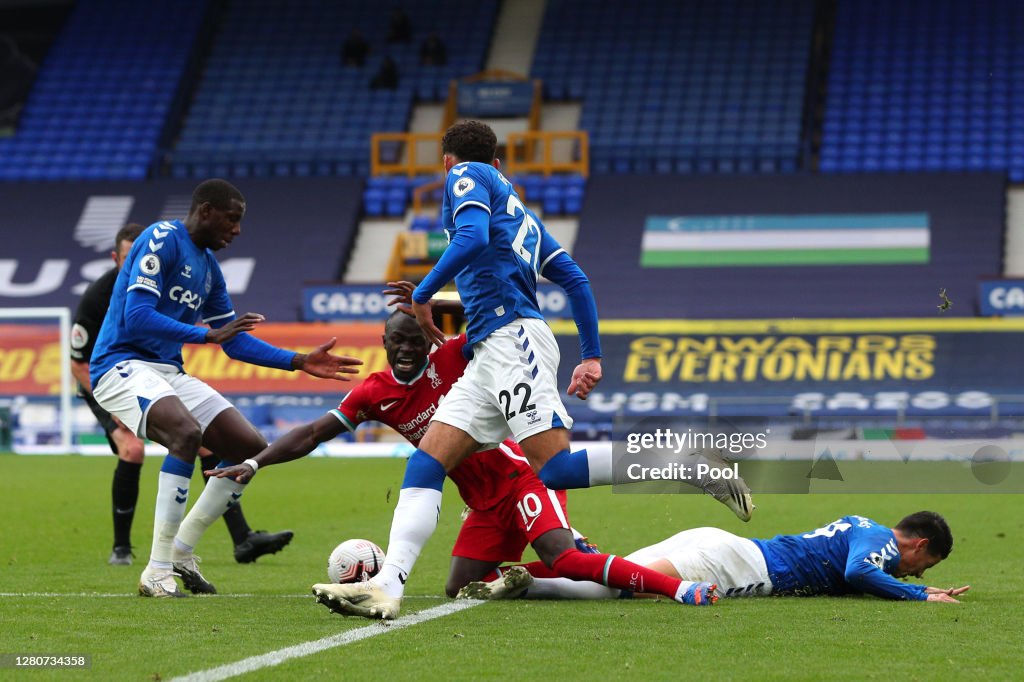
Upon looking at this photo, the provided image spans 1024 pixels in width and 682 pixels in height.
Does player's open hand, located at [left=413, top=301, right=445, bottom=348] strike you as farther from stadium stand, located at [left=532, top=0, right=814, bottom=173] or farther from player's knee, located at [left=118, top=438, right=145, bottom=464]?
stadium stand, located at [left=532, top=0, right=814, bottom=173]

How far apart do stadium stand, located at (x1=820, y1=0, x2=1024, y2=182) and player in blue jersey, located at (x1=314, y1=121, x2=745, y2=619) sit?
22817 mm

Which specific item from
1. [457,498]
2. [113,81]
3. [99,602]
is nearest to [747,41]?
[113,81]

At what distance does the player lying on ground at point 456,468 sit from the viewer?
20.2ft

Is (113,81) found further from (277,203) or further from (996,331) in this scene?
(996,331)

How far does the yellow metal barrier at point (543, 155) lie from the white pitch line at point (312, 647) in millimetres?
22631

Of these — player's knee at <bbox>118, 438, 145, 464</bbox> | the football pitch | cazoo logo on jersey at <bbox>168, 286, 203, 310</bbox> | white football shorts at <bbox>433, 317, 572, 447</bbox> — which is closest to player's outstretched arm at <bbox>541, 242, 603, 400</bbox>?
white football shorts at <bbox>433, 317, 572, 447</bbox>

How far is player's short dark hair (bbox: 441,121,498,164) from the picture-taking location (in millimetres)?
5941

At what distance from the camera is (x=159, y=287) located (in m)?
6.58

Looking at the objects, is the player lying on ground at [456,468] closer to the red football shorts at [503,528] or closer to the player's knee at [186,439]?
the red football shorts at [503,528]

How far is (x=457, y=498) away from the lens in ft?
42.9

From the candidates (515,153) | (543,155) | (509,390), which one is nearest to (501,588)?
(509,390)

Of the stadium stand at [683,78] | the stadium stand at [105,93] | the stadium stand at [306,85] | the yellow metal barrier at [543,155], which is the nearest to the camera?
the yellow metal barrier at [543,155]

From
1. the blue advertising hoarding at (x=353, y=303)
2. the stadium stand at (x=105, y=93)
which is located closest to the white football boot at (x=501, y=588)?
the blue advertising hoarding at (x=353, y=303)

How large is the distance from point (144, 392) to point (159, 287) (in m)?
0.48
